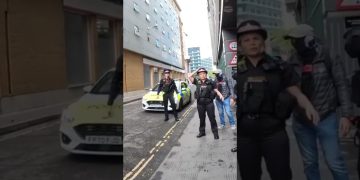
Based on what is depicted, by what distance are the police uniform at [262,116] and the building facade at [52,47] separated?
1.13 feet

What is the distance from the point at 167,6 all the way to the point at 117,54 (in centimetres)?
18

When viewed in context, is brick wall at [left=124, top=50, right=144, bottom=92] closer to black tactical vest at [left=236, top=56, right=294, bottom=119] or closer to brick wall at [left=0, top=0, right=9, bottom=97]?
black tactical vest at [left=236, top=56, right=294, bottom=119]

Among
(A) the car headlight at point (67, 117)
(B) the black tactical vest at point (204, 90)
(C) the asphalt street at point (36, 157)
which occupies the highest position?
(B) the black tactical vest at point (204, 90)

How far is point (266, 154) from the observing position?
0.92 meters

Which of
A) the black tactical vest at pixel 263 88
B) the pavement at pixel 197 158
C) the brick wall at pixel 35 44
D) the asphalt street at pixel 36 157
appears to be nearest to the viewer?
the black tactical vest at pixel 263 88

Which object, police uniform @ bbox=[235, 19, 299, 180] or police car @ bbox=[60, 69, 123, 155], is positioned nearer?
police uniform @ bbox=[235, 19, 299, 180]

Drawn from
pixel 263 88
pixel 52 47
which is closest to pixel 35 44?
pixel 52 47

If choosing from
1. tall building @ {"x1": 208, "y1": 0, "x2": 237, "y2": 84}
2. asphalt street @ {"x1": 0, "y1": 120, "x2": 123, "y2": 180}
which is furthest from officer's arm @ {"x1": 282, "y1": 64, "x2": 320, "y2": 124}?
asphalt street @ {"x1": 0, "y1": 120, "x2": 123, "y2": 180}

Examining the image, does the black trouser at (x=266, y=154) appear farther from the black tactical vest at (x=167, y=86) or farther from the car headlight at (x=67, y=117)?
the car headlight at (x=67, y=117)

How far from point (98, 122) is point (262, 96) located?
41 centimetres

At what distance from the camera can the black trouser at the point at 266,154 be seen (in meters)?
0.91

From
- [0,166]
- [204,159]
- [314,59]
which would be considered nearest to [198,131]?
[204,159]

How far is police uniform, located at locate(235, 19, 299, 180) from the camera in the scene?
87 cm

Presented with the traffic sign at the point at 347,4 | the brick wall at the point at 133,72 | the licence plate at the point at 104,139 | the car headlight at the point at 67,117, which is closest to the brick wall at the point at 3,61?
the car headlight at the point at 67,117
